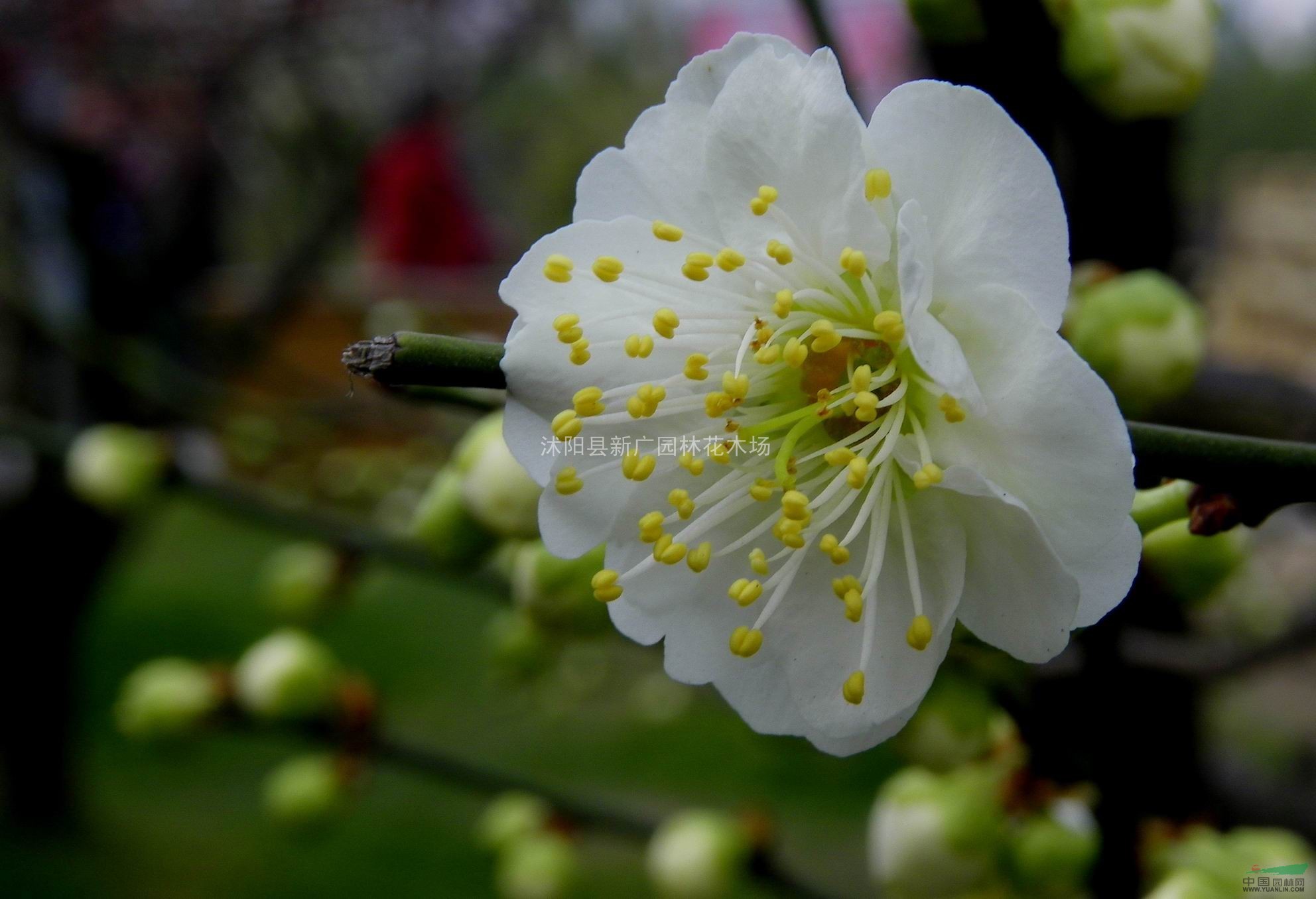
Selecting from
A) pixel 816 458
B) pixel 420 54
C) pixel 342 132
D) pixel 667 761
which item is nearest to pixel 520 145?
pixel 342 132

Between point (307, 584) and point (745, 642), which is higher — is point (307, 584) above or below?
below

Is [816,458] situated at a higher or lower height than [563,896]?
higher

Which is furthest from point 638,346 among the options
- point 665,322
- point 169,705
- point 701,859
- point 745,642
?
point 169,705

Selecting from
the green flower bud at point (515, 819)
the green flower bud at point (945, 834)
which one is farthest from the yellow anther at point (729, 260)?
the green flower bud at point (515, 819)

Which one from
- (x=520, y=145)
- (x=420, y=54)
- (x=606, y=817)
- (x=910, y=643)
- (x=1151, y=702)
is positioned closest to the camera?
(x=910, y=643)

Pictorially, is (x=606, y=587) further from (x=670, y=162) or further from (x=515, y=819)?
(x=515, y=819)

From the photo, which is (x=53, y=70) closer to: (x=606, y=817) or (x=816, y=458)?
(x=606, y=817)
